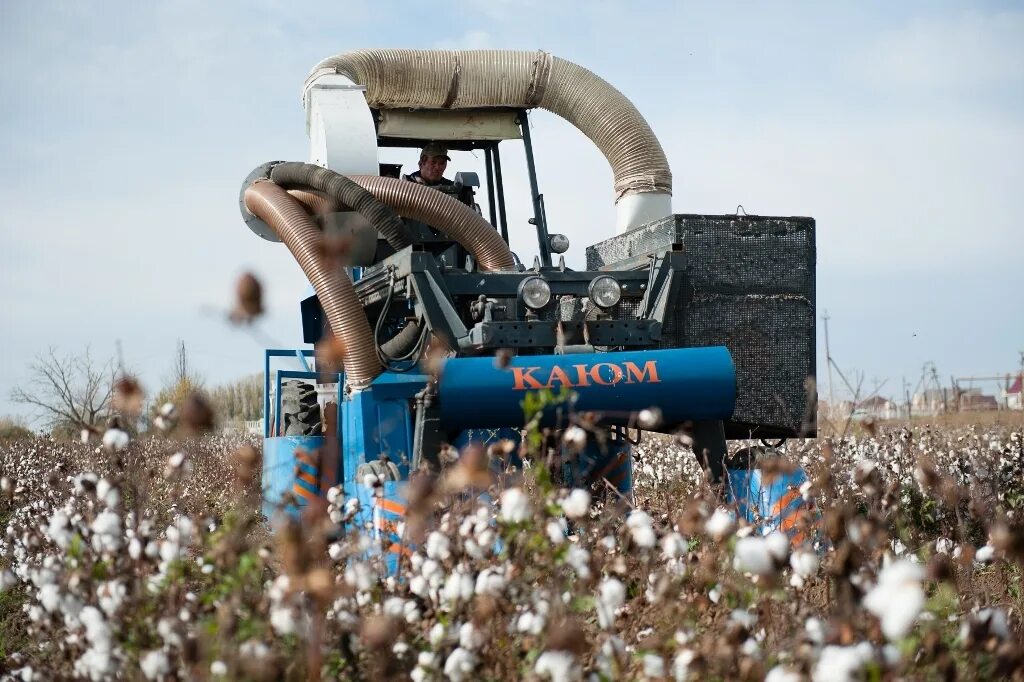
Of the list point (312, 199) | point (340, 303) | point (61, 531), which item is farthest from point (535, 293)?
point (61, 531)

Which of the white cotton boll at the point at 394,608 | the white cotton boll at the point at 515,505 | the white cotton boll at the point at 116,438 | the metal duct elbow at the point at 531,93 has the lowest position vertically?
the white cotton boll at the point at 394,608

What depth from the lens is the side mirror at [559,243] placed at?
8906mm

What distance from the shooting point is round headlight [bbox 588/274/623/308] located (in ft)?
23.8

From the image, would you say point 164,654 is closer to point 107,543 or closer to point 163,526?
point 107,543

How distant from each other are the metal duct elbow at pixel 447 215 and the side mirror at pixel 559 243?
951 mm

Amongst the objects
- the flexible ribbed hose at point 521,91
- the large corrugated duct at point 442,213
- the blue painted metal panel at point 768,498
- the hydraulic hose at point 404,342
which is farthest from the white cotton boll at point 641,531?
the flexible ribbed hose at point 521,91

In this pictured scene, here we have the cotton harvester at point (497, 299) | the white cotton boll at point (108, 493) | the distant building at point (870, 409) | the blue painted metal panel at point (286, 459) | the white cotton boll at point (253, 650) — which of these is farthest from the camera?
the blue painted metal panel at point (286, 459)

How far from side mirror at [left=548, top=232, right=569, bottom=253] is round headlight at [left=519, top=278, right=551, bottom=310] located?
6.43 ft

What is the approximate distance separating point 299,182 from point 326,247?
5.77m

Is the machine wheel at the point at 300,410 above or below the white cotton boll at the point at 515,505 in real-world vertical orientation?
above

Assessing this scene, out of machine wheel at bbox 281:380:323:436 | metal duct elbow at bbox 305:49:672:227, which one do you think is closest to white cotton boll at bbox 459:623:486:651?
machine wheel at bbox 281:380:323:436

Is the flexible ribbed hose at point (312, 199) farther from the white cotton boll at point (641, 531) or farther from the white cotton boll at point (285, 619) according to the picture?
the white cotton boll at point (285, 619)

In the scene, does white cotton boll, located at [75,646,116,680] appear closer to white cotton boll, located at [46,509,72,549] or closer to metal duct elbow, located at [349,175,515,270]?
white cotton boll, located at [46,509,72,549]

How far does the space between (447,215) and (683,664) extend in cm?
541
